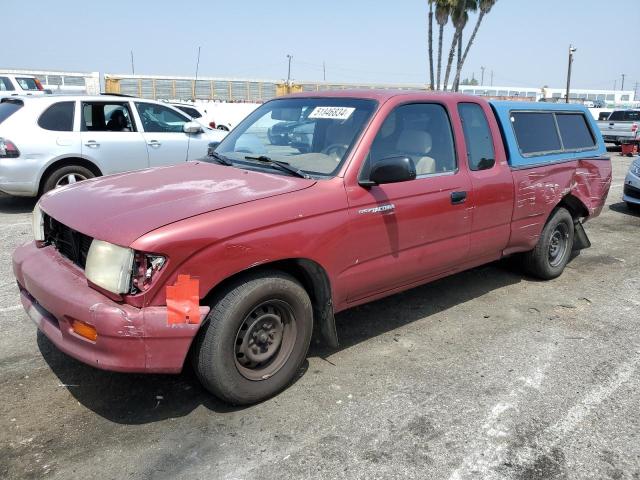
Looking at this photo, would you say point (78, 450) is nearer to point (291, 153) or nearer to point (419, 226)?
point (291, 153)

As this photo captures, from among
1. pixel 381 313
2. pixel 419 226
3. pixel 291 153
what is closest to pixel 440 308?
pixel 381 313

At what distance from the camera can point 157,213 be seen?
281 cm

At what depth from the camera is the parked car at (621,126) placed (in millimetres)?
22781

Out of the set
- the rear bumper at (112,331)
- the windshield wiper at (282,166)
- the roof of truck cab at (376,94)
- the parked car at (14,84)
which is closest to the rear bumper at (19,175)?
the roof of truck cab at (376,94)

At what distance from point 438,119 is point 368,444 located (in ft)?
8.29

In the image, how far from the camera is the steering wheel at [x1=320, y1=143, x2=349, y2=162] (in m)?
3.56

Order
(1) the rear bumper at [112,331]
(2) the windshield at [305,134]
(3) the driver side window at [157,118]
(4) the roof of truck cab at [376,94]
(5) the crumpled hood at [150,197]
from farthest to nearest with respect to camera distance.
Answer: (3) the driver side window at [157,118] → (4) the roof of truck cab at [376,94] → (2) the windshield at [305,134] → (5) the crumpled hood at [150,197] → (1) the rear bumper at [112,331]

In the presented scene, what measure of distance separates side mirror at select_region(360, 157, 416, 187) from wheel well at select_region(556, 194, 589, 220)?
9.21 ft

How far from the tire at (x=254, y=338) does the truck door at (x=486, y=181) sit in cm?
182

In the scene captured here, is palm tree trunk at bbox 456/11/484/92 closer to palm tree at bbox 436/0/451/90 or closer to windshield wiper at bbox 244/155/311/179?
palm tree at bbox 436/0/451/90

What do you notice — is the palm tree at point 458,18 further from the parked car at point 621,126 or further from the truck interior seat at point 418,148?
the truck interior seat at point 418,148

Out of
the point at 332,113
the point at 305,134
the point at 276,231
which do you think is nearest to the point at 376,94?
the point at 332,113

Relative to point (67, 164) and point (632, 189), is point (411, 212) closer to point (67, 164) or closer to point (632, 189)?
point (67, 164)

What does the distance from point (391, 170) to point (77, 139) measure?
6.12 meters
